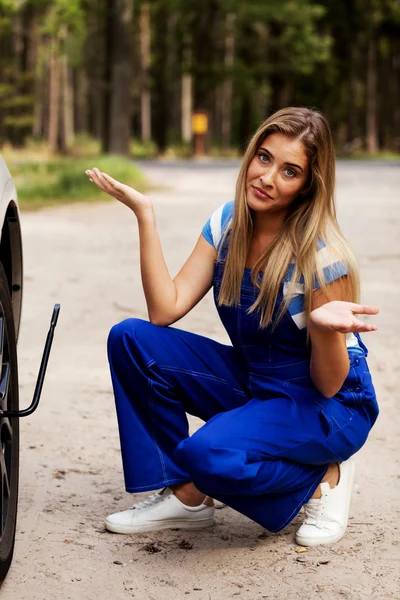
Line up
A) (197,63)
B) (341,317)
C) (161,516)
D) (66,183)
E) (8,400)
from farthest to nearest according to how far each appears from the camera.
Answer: (197,63)
(66,183)
(161,516)
(8,400)
(341,317)

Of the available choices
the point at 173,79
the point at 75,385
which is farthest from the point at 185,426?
the point at 173,79

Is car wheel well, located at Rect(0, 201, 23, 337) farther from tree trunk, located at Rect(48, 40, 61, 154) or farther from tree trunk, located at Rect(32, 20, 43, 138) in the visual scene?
tree trunk, located at Rect(32, 20, 43, 138)

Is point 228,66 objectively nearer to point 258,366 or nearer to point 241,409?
point 258,366

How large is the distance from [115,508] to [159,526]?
0.27m

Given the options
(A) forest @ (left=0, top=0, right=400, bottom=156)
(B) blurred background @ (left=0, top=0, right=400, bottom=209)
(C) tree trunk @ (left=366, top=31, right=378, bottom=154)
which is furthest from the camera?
(C) tree trunk @ (left=366, top=31, right=378, bottom=154)

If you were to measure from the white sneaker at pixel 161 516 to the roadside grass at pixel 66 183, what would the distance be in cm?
1020

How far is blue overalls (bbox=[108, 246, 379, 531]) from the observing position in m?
3.07

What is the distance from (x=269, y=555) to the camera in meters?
3.19

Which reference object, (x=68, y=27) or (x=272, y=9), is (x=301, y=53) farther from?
(x=68, y=27)

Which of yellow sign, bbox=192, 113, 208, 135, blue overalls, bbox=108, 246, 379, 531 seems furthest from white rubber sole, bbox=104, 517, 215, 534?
yellow sign, bbox=192, 113, 208, 135

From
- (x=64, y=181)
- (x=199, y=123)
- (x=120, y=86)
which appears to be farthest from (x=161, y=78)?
(x=64, y=181)

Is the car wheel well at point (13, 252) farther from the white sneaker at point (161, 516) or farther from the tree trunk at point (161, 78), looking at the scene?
the tree trunk at point (161, 78)

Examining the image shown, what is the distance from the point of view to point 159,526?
339 cm

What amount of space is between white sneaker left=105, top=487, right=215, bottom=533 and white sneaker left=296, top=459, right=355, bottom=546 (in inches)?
13.1
